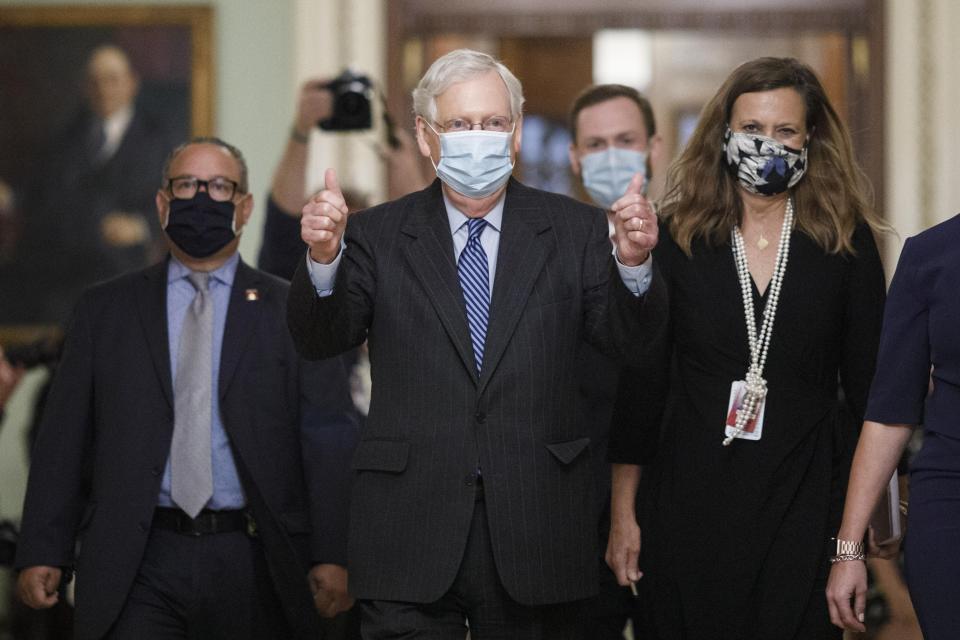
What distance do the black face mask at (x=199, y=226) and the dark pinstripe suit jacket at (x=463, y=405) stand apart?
1030 mm

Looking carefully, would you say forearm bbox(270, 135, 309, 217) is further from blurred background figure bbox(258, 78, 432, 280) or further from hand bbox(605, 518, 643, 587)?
hand bbox(605, 518, 643, 587)

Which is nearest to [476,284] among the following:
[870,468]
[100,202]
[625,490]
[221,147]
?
[625,490]

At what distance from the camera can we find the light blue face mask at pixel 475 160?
3.17 metres

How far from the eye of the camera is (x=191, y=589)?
12.9 ft

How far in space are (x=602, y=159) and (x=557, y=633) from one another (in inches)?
76.5

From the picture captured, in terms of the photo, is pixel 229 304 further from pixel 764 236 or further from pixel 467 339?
pixel 764 236

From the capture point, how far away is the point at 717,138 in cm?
378

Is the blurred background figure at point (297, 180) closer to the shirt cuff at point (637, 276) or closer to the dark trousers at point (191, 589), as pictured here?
the dark trousers at point (191, 589)

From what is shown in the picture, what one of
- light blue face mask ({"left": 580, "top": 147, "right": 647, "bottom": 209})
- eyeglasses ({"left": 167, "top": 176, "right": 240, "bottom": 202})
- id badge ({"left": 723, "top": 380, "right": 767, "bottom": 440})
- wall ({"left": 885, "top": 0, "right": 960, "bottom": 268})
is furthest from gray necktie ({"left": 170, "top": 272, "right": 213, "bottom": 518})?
wall ({"left": 885, "top": 0, "right": 960, "bottom": 268})

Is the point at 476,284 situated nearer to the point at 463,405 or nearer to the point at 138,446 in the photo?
the point at 463,405

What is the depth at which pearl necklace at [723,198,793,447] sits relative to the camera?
3.54 m

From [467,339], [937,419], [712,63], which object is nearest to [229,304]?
[467,339]

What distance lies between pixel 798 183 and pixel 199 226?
1689 mm

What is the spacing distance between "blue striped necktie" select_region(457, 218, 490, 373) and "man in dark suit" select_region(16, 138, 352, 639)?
3.61ft
